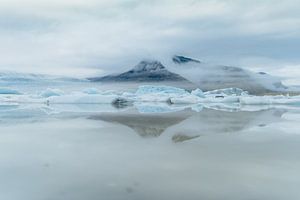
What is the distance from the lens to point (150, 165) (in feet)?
11.4

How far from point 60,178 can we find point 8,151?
4.91 ft

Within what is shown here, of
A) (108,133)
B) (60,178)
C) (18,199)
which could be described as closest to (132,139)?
(108,133)

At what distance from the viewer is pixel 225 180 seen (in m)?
2.94

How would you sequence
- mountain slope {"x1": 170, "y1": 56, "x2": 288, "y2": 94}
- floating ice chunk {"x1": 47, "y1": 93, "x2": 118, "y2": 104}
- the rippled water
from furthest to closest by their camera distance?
mountain slope {"x1": 170, "y1": 56, "x2": 288, "y2": 94}, floating ice chunk {"x1": 47, "y1": 93, "x2": 118, "y2": 104}, the rippled water

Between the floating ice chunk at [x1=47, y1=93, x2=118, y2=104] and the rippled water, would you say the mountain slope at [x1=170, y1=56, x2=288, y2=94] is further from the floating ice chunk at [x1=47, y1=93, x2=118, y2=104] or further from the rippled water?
the rippled water

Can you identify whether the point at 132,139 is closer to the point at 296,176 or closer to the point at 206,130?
the point at 206,130

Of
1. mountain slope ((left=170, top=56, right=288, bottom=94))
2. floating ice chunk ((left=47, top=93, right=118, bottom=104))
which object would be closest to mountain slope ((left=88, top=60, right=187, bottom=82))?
mountain slope ((left=170, top=56, right=288, bottom=94))

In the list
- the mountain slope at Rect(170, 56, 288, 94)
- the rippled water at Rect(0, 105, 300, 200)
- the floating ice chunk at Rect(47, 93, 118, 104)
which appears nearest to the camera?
the rippled water at Rect(0, 105, 300, 200)

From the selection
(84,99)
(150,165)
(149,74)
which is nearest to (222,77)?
(149,74)

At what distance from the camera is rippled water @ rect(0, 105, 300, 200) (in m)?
2.63

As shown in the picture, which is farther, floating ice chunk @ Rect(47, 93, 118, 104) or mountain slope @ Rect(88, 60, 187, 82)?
mountain slope @ Rect(88, 60, 187, 82)

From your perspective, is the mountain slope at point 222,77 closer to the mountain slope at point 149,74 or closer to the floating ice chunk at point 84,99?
the mountain slope at point 149,74

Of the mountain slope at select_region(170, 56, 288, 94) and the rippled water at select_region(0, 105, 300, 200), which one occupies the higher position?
the mountain slope at select_region(170, 56, 288, 94)

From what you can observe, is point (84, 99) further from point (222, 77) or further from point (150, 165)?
point (222, 77)
